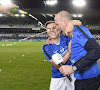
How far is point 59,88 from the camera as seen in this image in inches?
120

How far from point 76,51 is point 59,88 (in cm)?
124

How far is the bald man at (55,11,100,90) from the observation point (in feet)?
6.02

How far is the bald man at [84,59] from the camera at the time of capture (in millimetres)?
1835

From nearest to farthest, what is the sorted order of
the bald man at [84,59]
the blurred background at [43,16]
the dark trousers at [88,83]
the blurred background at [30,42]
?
the bald man at [84,59] → the dark trousers at [88,83] → the blurred background at [30,42] → the blurred background at [43,16]

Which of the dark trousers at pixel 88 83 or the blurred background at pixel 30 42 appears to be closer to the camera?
the dark trousers at pixel 88 83

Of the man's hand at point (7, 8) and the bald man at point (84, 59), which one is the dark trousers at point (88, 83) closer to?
the bald man at point (84, 59)

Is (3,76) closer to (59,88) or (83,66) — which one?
(59,88)

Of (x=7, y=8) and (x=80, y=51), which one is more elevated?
(x=7, y=8)

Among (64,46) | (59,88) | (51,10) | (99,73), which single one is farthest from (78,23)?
(51,10)

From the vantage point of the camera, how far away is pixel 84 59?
1.86 metres

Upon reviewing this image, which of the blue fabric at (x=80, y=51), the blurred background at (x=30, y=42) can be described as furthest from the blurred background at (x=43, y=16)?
the blue fabric at (x=80, y=51)

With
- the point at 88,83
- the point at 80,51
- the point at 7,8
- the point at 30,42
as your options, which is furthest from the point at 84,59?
the point at 30,42

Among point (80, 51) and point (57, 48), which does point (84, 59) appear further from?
point (57, 48)

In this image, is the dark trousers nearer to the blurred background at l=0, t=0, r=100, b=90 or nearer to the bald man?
the bald man
